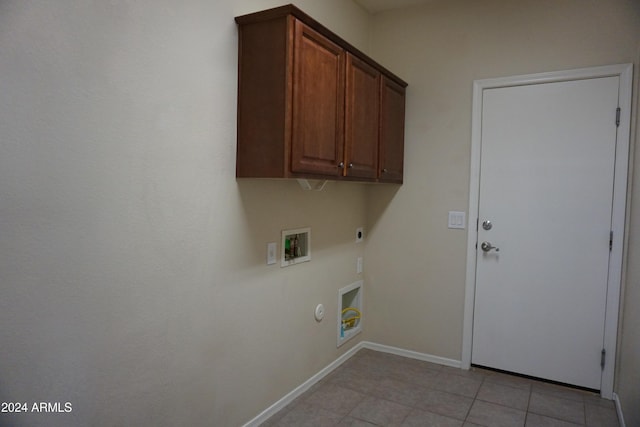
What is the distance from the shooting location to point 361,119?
2.55 meters

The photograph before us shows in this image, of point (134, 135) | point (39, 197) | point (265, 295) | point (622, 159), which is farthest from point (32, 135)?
point (622, 159)

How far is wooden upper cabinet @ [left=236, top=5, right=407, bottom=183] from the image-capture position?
6.25 ft

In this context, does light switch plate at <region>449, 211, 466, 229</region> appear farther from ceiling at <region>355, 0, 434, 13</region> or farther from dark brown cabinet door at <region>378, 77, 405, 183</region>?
ceiling at <region>355, 0, 434, 13</region>

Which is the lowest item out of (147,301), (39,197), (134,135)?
(147,301)

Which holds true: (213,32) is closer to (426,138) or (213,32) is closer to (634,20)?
(426,138)

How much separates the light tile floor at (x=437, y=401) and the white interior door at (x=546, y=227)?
18cm

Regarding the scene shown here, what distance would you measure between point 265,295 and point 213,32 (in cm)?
138

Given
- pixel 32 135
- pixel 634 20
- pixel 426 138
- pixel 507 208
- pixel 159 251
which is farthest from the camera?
pixel 426 138

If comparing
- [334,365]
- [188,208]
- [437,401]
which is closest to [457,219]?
[437,401]

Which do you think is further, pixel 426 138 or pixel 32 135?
pixel 426 138

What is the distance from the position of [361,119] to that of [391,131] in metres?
0.52

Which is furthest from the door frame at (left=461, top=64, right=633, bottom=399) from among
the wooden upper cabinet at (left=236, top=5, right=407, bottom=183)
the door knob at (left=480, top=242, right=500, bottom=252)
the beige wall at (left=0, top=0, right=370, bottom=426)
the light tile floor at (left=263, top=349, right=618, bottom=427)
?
the beige wall at (left=0, top=0, right=370, bottom=426)

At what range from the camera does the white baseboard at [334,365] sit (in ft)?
7.68

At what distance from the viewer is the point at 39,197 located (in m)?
1.27
